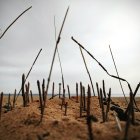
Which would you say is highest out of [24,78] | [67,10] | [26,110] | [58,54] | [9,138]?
[67,10]

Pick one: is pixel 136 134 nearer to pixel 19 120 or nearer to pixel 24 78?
pixel 19 120

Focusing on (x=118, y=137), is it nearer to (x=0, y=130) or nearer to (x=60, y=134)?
(x=60, y=134)

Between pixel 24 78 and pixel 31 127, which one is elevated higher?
pixel 24 78

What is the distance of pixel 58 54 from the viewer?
11242mm

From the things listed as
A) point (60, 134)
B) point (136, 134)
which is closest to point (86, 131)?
point (60, 134)

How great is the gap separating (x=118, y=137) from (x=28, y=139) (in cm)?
289

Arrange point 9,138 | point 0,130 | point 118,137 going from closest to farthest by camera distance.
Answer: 1. point 118,137
2. point 9,138
3. point 0,130

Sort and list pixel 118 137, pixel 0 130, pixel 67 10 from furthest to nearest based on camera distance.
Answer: pixel 0 130 < pixel 67 10 < pixel 118 137

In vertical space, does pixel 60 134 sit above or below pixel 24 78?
below

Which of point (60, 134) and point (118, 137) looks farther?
point (60, 134)

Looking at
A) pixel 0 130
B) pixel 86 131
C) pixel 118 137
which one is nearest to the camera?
pixel 118 137

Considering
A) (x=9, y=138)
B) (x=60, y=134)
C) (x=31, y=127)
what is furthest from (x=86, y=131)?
(x=9, y=138)

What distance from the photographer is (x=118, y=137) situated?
588 centimetres

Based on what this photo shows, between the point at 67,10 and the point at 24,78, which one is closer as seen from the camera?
the point at 67,10
